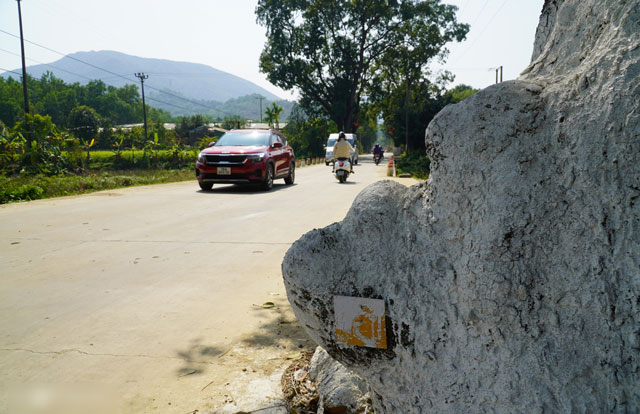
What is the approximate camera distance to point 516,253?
1563mm

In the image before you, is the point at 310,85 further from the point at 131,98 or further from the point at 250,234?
the point at 131,98

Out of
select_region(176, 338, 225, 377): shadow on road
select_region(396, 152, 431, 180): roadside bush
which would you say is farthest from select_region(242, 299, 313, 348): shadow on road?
select_region(396, 152, 431, 180): roadside bush

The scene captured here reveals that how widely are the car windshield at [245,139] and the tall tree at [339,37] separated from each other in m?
30.9

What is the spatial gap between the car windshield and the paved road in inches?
236

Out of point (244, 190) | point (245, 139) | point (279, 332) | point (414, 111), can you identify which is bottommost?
point (279, 332)

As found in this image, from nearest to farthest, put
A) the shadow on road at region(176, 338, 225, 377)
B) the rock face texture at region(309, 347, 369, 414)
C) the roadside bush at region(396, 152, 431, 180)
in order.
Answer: the rock face texture at region(309, 347, 369, 414) < the shadow on road at region(176, 338, 225, 377) < the roadside bush at region(396, 152, 431, 180)

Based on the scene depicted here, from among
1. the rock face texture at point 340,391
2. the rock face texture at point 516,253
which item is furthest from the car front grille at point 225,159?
the rock face texture at point 516,253

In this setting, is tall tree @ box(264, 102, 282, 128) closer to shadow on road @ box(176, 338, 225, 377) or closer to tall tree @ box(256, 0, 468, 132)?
tall tree @ box(256, 0, 468, 132)

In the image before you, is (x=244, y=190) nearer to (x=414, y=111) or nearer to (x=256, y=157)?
(x=256, y=157)

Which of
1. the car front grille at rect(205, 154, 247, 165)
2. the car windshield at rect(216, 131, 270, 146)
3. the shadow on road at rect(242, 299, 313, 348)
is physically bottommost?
the shadow on road at rect(242, 299, 313, 348)

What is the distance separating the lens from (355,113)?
49.5m

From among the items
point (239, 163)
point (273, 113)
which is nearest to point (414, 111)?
point (273, 113)

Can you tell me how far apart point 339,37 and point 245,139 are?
32.9 m

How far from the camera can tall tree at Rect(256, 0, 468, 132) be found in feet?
137
